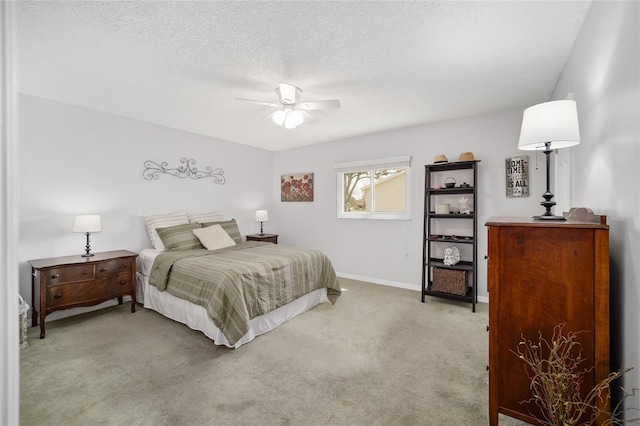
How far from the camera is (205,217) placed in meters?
4.57

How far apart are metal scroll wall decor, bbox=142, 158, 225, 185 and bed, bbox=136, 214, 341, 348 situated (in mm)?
736

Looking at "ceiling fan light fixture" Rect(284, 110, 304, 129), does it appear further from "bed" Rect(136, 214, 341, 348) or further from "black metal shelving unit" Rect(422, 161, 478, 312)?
"black metal shelving unit" Rect(422, 161, 478, 312)

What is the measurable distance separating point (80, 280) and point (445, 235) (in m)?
4.34

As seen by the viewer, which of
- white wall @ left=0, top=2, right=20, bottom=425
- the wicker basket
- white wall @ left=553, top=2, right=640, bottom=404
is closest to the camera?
white wall @ left=0, top=2, right=20, bottom=425

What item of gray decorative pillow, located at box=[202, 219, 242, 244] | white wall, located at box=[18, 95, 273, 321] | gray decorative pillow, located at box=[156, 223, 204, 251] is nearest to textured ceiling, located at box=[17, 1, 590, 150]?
white wall, located at box=[18, 95, 273, 321]

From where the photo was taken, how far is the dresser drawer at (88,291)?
9.44 ft

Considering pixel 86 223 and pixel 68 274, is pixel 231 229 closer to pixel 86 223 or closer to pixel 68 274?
pixel 86 223

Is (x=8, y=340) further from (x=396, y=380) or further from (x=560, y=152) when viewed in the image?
(x=560, y=152)

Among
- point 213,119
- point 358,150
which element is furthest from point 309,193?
point 213,119

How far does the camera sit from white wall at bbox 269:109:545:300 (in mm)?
3633

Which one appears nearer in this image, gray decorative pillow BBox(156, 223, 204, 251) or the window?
gray decorative pillow BBox(156, 223, 204, 251)

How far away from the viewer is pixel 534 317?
1.41m

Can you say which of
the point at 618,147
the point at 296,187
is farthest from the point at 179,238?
the point at 618,147

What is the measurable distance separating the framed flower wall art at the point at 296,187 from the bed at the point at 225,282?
177 centimetres
